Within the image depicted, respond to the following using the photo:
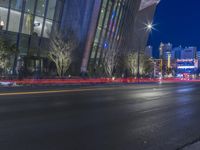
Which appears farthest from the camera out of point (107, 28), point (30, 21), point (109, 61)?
point (107, 28)

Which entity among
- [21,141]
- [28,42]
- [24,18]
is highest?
[24,18]

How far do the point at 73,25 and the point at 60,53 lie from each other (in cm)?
715

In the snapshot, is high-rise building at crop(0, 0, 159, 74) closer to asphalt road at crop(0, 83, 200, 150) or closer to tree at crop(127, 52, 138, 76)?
tree at crop(127, 52, 138, 76)

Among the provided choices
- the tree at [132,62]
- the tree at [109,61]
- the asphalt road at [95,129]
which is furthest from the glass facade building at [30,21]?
the asphalt road at [95,129]

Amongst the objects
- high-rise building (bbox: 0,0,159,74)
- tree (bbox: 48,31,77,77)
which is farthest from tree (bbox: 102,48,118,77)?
tree (bbox: 48,31,77,77)

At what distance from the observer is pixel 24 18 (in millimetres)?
42750

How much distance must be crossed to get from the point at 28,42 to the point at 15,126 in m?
35.3

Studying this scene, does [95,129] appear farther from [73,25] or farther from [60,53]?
[73,25]

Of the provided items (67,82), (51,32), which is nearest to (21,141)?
(67,82)

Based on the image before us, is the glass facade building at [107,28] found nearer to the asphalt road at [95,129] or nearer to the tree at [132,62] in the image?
the tree at [132,62]

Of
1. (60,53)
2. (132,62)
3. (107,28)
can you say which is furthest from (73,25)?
(132,62)

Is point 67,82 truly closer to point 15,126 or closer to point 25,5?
point 25,5

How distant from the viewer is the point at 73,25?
49312 millimetres

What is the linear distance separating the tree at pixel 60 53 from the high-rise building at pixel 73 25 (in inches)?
67.7
